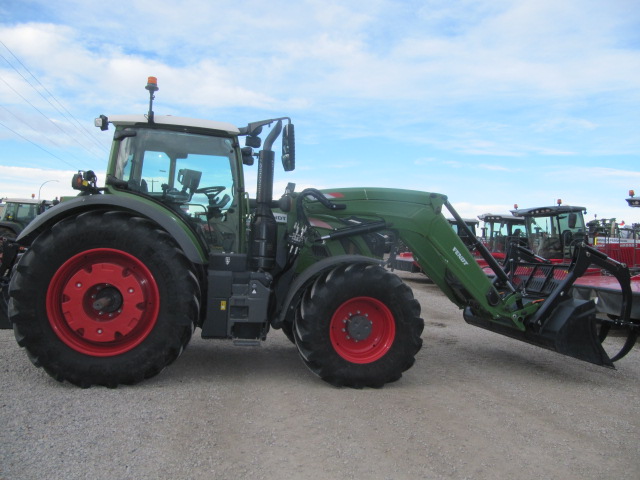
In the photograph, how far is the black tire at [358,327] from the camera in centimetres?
432

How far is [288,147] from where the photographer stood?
454cm

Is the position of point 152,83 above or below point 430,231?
above

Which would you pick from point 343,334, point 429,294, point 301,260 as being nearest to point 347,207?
point 301,260

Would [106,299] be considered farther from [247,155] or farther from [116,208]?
[247,155]

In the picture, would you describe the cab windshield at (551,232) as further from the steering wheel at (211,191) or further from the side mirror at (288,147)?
the steering wheel at (211,191)

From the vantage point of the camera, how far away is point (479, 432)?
3.48 meters

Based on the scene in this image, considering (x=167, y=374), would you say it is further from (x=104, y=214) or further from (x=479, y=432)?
(x=479, y=432)

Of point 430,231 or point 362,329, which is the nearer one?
point 362,329

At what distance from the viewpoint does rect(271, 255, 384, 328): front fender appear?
447 centimetres

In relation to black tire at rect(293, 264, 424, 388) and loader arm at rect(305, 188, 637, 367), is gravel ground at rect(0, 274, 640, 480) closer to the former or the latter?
black tire at rect(293, 264, 424, 388)

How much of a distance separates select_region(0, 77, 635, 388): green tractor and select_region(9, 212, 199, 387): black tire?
0.01 m

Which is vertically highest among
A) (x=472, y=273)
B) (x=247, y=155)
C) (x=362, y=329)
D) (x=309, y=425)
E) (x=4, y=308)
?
(x=247, y=155)

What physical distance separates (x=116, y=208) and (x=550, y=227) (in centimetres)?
1196

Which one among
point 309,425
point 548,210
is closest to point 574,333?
point 309,425
